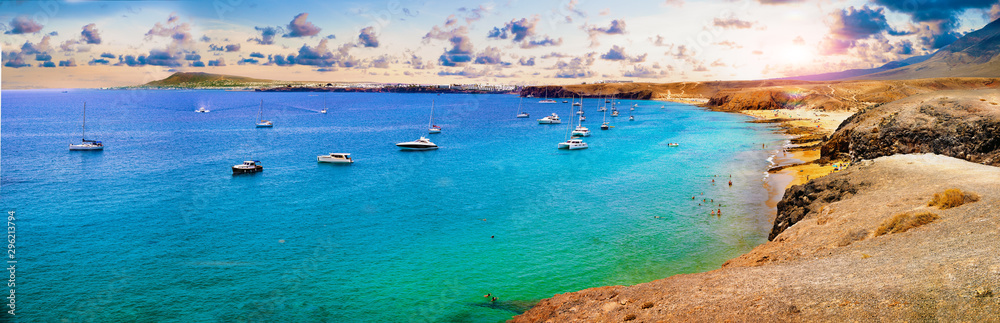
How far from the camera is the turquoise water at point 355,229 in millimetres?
31344

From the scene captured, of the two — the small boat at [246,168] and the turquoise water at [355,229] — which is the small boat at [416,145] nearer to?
the turquoise water at [355,229]

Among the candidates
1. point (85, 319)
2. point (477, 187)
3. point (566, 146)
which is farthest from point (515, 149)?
point (85, 319)

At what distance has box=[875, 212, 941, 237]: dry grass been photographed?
958 inches

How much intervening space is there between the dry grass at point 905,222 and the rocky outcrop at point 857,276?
304 millimetres

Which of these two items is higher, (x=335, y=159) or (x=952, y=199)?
(x=952, y=199)

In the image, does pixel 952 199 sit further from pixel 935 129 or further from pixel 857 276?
pixel 935 129

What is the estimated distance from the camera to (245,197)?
2320 inches

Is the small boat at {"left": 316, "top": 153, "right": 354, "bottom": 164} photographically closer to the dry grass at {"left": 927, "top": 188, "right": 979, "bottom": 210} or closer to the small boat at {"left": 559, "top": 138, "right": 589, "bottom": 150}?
the small boat at {"left": 559, "top": 138, "right": 589, "bottom": 150}

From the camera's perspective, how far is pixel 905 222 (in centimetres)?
A: 2455

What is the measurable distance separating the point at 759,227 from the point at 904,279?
93.2 ft

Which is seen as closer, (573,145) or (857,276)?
(857,276)

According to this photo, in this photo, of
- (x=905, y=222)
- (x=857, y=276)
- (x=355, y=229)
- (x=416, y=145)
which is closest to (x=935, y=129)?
(x=905, y=222)

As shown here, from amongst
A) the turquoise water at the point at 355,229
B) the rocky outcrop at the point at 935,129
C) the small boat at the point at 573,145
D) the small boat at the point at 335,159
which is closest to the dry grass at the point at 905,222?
the turquoise water at the point at 355,229

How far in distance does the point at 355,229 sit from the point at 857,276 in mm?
38296
